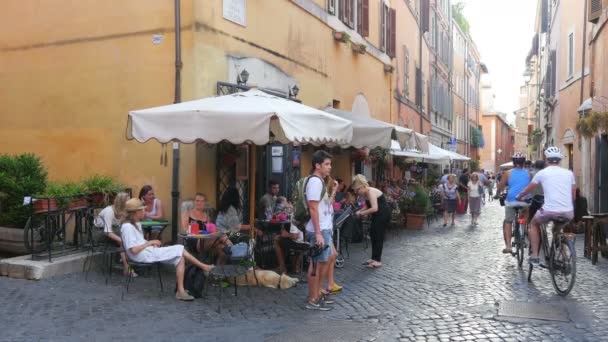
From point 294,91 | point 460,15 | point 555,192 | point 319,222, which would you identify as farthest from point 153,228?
point 460,15

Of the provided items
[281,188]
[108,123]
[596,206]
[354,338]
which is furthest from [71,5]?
[596,206]

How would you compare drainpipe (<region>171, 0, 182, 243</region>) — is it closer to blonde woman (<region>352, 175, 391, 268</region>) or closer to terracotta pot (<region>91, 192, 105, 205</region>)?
terracotta pot (<region>91, 192, 105, 205</region>)

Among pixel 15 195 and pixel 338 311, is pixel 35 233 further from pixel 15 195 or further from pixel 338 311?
pixel 338 311

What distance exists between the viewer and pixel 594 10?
1522cm

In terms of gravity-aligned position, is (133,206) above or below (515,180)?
below

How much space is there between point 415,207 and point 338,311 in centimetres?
895

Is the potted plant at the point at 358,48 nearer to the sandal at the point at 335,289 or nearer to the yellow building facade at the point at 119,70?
the yellow building facade at the point at 119,70

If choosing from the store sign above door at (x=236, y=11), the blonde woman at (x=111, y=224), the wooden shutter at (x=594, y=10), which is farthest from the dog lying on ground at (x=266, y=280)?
the wooden shutter at (x=594, y=10)

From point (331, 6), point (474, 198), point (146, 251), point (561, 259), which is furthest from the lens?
point (474, 198)

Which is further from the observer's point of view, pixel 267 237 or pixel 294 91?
pixel 294 91

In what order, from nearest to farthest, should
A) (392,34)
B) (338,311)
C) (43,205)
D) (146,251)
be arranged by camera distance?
1. (338,311)
2. (146,251)
3. (43,205)
4. (392,34)

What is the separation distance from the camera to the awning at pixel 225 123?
678cm

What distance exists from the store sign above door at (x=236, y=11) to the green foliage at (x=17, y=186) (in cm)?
372

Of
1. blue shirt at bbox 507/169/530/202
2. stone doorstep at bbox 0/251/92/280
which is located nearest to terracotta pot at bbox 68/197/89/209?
stone doorstep at bbox 0/251/92/280
